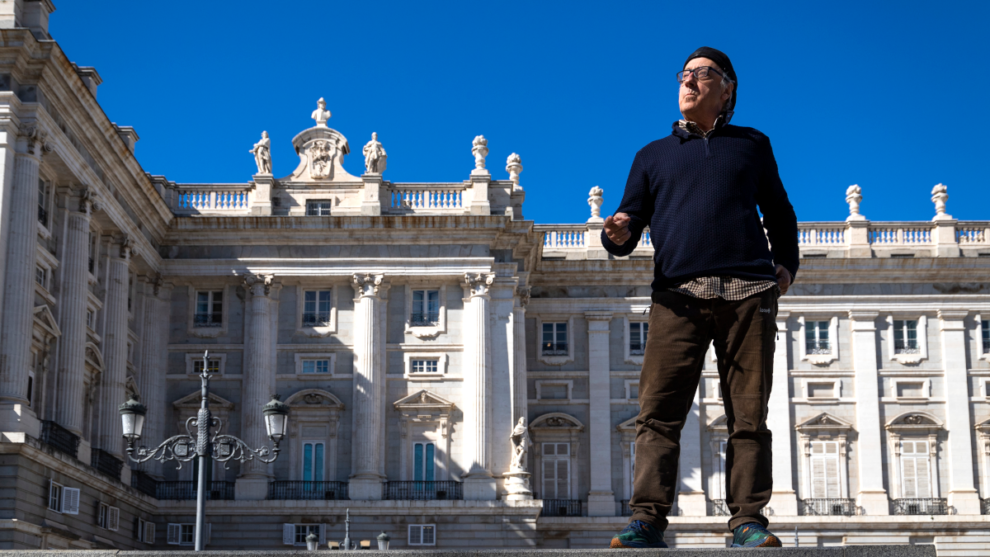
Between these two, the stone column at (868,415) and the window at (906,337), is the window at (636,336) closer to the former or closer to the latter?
the stone column at (868,415)

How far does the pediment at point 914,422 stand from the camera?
1758 inches

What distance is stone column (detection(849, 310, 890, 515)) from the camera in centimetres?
4416

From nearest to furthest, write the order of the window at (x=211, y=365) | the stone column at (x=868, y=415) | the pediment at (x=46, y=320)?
the pediment at (x=46, y=320), the window at (x=211, y=365), the stone column at (x=868, y=415)

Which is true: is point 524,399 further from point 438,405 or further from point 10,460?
point 10,460

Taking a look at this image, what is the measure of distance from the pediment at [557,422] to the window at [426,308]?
5.78m

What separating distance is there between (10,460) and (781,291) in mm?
23988

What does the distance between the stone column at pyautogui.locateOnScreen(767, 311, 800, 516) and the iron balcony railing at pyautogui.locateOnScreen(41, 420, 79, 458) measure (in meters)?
21.8

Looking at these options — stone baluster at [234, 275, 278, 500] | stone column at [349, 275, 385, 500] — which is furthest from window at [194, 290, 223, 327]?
stone column at [349, 275, 385, 500]

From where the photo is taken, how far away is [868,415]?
4484 centimetres

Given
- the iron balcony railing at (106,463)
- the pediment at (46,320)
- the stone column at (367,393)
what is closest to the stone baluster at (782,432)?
the stone column at (367,393)

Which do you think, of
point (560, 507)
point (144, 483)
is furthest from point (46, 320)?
point (560, 507)

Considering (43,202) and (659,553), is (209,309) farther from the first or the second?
(659,553)

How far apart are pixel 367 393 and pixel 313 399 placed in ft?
5.55

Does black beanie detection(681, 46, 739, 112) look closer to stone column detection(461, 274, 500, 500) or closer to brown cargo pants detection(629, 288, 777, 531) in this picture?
brown cargo pants detection(629, 288, 777, 531)
